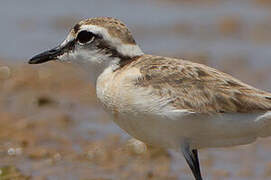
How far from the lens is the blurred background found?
30.2 feet

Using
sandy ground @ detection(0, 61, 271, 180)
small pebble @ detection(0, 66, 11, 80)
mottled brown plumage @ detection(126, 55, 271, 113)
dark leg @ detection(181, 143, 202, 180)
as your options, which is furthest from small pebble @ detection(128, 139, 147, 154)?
small pebble @ detection(0, 66, 11, 80)

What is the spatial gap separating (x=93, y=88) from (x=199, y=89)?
4.66 meters

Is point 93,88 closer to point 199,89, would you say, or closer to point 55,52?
point 55,52

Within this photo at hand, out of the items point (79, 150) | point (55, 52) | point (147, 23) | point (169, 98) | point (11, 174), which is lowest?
point (147, 23)

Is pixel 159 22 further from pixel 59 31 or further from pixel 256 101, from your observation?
pixel 256 101

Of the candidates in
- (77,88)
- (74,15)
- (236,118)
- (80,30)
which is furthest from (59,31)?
(236,118)

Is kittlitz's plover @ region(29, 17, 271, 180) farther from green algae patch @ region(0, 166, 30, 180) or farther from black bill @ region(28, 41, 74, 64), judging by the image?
green algae patch @ region(0, 166, 30, 180)

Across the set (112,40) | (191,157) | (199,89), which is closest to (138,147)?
(191,157)

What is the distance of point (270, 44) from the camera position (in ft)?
44.9

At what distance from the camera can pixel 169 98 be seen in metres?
7.09

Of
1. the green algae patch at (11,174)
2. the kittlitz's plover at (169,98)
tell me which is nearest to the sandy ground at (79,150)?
the green algae patch at (11,174)

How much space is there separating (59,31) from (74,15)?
0.88 m

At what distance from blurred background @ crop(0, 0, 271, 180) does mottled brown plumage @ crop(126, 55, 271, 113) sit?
2.51ft

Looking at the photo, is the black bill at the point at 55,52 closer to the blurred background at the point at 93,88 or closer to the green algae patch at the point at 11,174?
the blurred background at the point at 93,88
